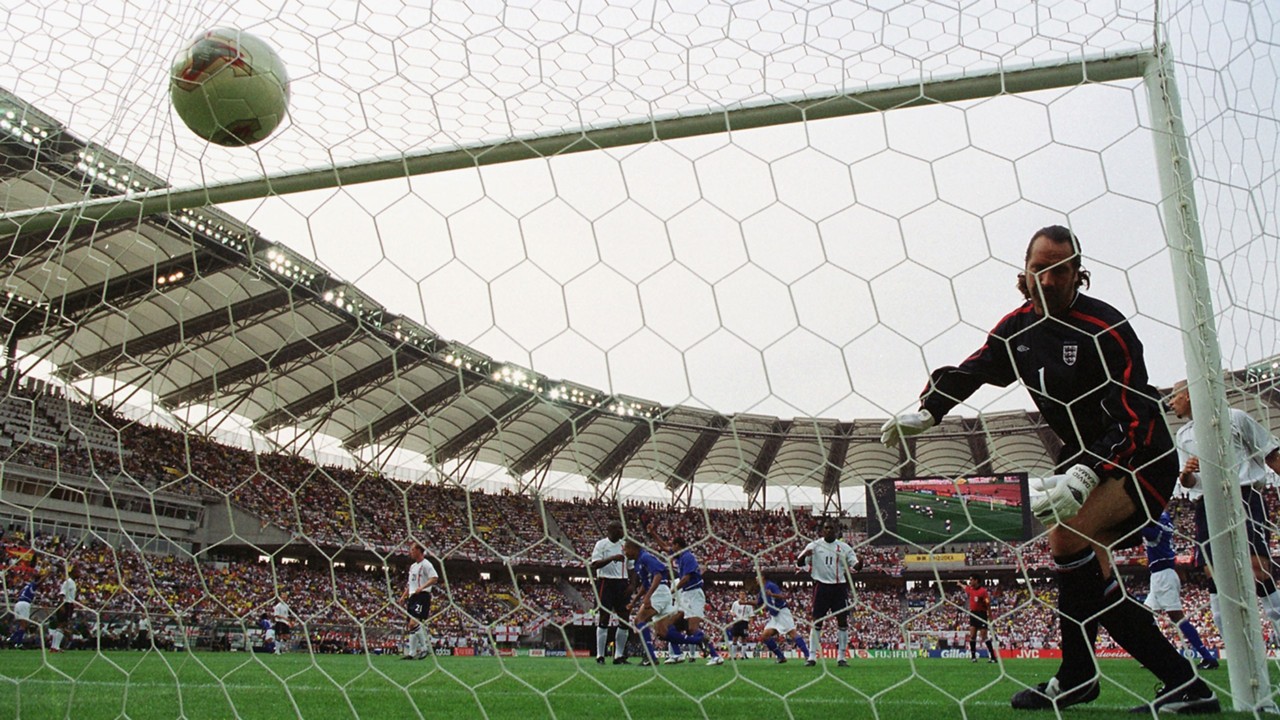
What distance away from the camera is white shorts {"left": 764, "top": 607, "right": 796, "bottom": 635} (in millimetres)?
8594

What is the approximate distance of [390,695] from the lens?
361 centimetres

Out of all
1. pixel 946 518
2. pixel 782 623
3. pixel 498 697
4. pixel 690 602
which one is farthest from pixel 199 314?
pixel 946 518

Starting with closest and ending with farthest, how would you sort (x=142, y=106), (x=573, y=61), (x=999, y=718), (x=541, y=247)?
(x=999, y=718) < (x=541, y=247) < (x=573, y=61) < (x=142, y=106)

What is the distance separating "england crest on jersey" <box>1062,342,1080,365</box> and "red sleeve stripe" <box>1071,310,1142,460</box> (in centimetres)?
8

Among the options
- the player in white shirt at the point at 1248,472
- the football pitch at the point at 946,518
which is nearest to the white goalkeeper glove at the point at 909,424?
the player in white shirt at the point at 1248,472

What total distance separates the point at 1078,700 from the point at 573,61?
9.83 feet

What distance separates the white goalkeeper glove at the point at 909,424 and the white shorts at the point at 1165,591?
355 cm

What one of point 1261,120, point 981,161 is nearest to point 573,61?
point 981,161

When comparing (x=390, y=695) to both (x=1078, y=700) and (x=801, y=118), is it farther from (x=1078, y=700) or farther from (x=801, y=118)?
(x=801, y=118)

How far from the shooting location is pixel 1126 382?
7.75 feet

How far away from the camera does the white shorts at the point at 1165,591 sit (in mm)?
5125

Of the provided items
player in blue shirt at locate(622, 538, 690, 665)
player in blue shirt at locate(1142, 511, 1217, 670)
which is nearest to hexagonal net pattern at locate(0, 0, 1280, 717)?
player in blue shirt at locate(1142, 511, 1217, 670)

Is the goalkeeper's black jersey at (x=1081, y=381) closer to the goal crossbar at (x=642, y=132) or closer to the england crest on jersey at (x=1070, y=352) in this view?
the england crest on jersey at (x=1070, y=352)

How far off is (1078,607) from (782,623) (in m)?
6.60
